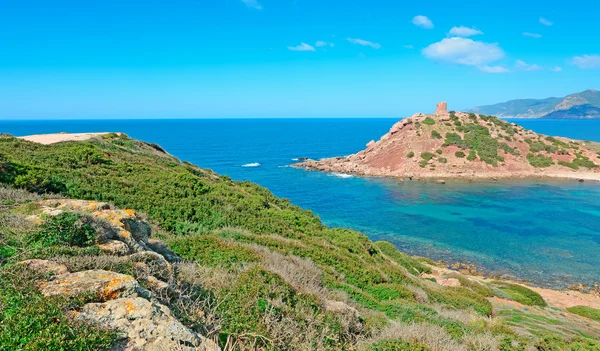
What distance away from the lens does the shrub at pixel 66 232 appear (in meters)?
6.36

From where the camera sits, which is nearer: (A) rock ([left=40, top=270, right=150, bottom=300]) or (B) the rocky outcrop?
(B) the rocky outcrop

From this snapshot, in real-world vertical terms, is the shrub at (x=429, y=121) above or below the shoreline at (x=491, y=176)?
above

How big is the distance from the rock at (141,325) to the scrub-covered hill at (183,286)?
0.02 metres

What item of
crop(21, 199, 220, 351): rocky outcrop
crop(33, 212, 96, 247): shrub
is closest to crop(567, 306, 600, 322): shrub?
crop(21, 199, 220, 351): rocky outcrop

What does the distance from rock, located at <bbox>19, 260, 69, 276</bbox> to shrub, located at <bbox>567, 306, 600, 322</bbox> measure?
26854mm

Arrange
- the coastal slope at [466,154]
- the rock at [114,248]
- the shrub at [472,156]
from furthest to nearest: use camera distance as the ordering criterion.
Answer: the shrub at [472,156] < the coastal slope at [466,154] < the rock at [114,248]

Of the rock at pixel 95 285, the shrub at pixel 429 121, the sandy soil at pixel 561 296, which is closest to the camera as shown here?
the rock at pixel 95 285

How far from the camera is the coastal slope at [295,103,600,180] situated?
74.7m

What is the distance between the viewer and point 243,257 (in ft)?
34.0

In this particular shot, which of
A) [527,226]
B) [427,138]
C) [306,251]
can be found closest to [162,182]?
[306,251]

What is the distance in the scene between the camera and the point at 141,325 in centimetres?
448

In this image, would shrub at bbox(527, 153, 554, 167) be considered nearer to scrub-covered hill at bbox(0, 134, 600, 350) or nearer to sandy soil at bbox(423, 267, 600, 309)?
sandy soil at bbox(423, 267, 600, 309)

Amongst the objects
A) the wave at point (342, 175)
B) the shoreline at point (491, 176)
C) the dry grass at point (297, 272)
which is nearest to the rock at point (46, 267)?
the dry grass at point (297, 272)

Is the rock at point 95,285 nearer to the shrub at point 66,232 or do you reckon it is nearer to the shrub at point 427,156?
the shrub at point 66,232
